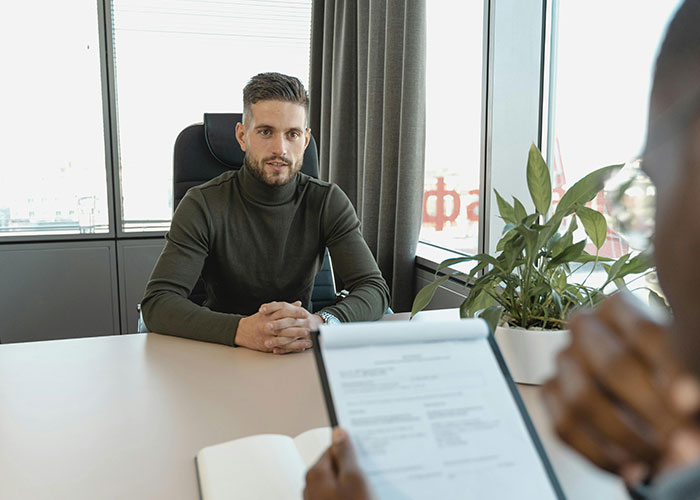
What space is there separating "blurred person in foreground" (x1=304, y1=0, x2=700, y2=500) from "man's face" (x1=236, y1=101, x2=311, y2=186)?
5.00 feet

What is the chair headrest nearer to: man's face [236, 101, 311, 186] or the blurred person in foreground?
man's face [236, 101, 311, 186]

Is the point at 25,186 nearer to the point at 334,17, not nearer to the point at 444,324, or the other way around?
the point at 334,17

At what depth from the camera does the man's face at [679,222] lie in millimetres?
268

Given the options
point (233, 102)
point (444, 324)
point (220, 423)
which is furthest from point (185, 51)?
point (444, 324)

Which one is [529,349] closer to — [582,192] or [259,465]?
[582,192]

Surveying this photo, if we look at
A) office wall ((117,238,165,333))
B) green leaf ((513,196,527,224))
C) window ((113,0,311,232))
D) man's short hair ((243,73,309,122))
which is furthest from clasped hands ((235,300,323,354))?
window ((113,0,311,232))

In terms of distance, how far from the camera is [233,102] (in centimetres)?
362

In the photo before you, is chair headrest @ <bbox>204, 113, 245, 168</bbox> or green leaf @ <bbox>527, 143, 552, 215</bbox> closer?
green leaf @ <bbox>527, 143, 552, 215</bbox>

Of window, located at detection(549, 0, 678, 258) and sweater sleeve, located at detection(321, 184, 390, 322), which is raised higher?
window, located at detection(549, 0, 678, 258)

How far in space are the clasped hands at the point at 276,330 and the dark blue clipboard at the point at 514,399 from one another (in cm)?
67

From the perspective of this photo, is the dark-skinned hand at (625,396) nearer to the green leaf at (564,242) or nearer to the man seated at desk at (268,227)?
the green leaf at (564,242)

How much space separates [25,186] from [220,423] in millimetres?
2940

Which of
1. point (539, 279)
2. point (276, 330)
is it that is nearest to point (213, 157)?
point (276, 330)

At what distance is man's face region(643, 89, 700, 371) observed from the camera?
27 cm
